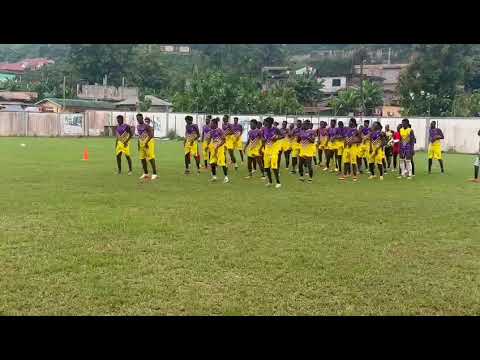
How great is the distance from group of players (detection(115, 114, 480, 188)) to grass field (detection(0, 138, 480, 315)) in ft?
6.20

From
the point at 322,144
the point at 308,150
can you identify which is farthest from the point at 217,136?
the point at 322,144

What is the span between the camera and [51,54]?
427 feet

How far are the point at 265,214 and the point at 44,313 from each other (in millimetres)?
6236

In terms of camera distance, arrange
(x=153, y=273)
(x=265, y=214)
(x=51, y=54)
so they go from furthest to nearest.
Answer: (x=51, y=54) < (x=265, y=214) < (x=153, y=273)

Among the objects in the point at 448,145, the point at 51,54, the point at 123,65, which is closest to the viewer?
the point at 448,145

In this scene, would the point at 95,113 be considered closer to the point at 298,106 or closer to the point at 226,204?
the point at 298,106

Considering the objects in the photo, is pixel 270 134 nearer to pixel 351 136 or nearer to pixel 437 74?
pixel 351 136

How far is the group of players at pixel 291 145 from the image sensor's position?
1634cm

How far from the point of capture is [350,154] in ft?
61.1

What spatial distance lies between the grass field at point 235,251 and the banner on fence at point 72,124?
115 ft

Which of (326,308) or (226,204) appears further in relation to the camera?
(226,204)

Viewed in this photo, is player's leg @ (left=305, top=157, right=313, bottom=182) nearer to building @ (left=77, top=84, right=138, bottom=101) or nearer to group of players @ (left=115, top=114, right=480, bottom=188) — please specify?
group of players @ (left=115, top=114, right=480, bottom=188)

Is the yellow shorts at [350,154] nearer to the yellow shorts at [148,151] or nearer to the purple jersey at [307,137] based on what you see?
the purple jersey at [307,137]
